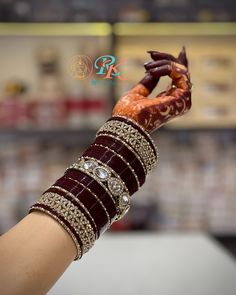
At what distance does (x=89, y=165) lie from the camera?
46cm

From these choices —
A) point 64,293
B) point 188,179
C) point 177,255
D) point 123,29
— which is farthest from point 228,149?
point 64,293

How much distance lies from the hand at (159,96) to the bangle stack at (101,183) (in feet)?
0.04

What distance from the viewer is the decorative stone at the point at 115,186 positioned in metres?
0.46

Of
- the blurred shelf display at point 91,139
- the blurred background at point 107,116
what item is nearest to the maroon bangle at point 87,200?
the blurred background at point 107,116

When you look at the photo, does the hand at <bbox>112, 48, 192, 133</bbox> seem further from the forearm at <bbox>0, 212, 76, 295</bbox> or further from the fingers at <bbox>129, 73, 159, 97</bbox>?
the forearm at <bbox>0, 212, 76, 295</bbox>

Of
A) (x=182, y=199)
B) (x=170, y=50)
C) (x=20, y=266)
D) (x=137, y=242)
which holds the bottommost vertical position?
(x=182, y=199)

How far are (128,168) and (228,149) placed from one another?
165cm

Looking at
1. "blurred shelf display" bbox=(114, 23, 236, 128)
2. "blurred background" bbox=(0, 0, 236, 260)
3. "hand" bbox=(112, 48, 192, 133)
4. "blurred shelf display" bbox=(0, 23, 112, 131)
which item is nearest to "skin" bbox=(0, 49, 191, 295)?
"hand" bbox=(112, 48, 192, 133)

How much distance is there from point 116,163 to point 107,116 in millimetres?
844

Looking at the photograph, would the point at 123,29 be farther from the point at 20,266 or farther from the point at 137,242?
the point at 20,266

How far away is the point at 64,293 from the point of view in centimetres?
66

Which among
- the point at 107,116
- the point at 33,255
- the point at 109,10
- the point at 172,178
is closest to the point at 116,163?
the point at 33,255

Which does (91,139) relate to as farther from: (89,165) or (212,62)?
(89,165)

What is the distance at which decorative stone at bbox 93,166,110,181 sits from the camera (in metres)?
0.46
